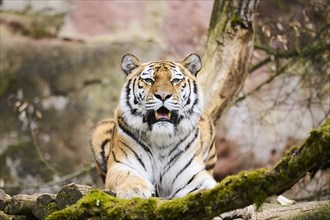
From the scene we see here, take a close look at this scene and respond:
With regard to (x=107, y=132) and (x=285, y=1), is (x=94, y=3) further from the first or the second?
(x=107, y=132)

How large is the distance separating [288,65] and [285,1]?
3333 mm

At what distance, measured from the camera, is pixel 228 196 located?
4.31 m

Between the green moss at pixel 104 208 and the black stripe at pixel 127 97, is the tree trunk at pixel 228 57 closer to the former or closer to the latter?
the black stripe at pixel 127 97

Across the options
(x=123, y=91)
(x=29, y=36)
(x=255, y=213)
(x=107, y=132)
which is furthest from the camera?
(x=29, y=36)

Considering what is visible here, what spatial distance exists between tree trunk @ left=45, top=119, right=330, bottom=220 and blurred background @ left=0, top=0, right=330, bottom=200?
6.56m

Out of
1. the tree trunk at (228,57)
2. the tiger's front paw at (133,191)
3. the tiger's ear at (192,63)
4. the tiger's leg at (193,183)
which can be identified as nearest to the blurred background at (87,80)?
the tree trunk at (228,57)

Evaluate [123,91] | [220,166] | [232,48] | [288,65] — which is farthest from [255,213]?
[220,166]

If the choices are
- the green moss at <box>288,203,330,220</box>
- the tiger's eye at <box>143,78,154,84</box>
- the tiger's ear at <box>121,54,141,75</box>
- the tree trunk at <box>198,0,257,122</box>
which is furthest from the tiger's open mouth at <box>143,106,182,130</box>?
the tree trunk at <box>198,0,257,122</box>

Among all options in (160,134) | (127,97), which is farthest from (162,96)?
(127,97)

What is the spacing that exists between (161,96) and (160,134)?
31 centimetres

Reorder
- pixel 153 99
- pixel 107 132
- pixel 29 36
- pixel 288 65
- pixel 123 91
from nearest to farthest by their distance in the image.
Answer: pixel 153 99, pixel 123 91, pixel 107 132, pixel 288 65, pixel 29 36

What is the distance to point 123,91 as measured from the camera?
645 cm

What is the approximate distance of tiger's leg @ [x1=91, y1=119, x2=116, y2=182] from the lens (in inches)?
278

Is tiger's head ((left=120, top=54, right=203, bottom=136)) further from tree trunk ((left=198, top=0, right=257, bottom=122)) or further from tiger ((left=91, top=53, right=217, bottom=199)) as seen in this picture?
tree trunk ((left=198, top=0, right=257, bottom=122))
